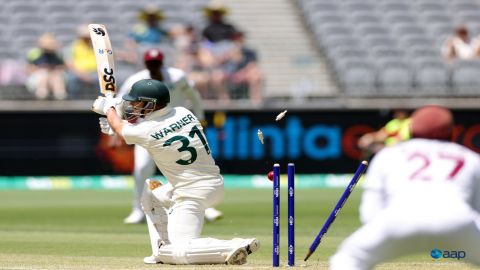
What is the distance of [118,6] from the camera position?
22.3m

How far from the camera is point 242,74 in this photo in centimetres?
1947

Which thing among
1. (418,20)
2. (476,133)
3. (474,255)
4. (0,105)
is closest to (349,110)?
(476,133)

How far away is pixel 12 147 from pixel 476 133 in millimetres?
7804

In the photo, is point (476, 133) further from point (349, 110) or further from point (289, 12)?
point (289, 12)

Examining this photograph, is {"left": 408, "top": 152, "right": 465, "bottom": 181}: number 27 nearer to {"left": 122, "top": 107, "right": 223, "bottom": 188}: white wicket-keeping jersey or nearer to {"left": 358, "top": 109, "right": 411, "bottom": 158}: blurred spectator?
{"left": 122, "top": 107, "right": 223, "bottom": 188}: white wicket-keeping jersey

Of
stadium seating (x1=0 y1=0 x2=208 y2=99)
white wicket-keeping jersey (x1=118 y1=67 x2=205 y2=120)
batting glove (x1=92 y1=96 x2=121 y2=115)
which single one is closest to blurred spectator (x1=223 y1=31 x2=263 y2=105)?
stadium seating (x1=0 y1=0 x2=208 y2=99)

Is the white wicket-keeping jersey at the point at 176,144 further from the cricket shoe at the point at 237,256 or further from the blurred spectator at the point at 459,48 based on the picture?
the blurred spectator at the point at 459,48

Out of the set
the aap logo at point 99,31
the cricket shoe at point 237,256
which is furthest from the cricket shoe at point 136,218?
the cricket shoe at point 237,256

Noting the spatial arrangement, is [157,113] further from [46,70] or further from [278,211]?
[46,70]

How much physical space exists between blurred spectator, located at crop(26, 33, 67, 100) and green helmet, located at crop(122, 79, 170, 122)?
1019cm

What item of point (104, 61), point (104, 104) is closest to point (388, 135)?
point (104, 61)

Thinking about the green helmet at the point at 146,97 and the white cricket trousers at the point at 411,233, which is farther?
the green helmet at the point at 146,97

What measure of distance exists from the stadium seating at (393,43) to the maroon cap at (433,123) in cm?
1465

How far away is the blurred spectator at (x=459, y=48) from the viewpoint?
20484 millimetres
